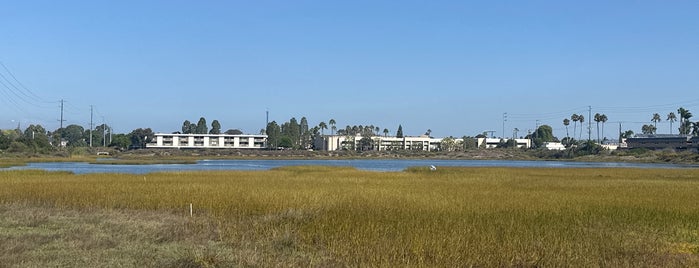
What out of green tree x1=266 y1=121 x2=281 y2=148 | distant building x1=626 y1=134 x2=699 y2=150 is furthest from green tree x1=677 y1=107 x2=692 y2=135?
green tree x1=266 y1=121 x2=281 y2=148

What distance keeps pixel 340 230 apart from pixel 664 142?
17770 centimetres

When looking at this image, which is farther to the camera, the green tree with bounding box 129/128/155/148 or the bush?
the green tree with bounding box 129/128/155/148

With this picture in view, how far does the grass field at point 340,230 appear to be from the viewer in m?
12.2

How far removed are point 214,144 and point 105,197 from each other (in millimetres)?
178953

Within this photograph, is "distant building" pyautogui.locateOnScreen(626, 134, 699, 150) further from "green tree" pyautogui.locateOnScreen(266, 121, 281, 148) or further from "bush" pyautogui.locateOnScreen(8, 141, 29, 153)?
"bush" pyautogui.locateOnScreen(8, 141, 29, 153)

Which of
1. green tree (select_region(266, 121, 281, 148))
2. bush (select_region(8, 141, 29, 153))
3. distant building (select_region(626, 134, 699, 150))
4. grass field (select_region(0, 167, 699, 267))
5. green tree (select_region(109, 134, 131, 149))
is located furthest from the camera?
green tree (select_region(266, 121, 281, 148))

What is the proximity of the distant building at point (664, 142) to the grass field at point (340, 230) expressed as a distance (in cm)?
15565

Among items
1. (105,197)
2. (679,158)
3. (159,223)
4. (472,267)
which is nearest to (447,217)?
(472,267)

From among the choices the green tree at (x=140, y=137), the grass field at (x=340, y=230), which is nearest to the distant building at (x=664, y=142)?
the green tree at (x=140, y=137)

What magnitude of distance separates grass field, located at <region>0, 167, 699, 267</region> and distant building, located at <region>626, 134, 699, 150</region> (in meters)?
156

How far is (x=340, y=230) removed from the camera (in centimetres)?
1525

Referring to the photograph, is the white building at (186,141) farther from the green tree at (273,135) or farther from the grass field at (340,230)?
the grass field at (340,230)

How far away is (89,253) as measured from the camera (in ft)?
39.7

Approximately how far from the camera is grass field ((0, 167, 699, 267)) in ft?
40.1
